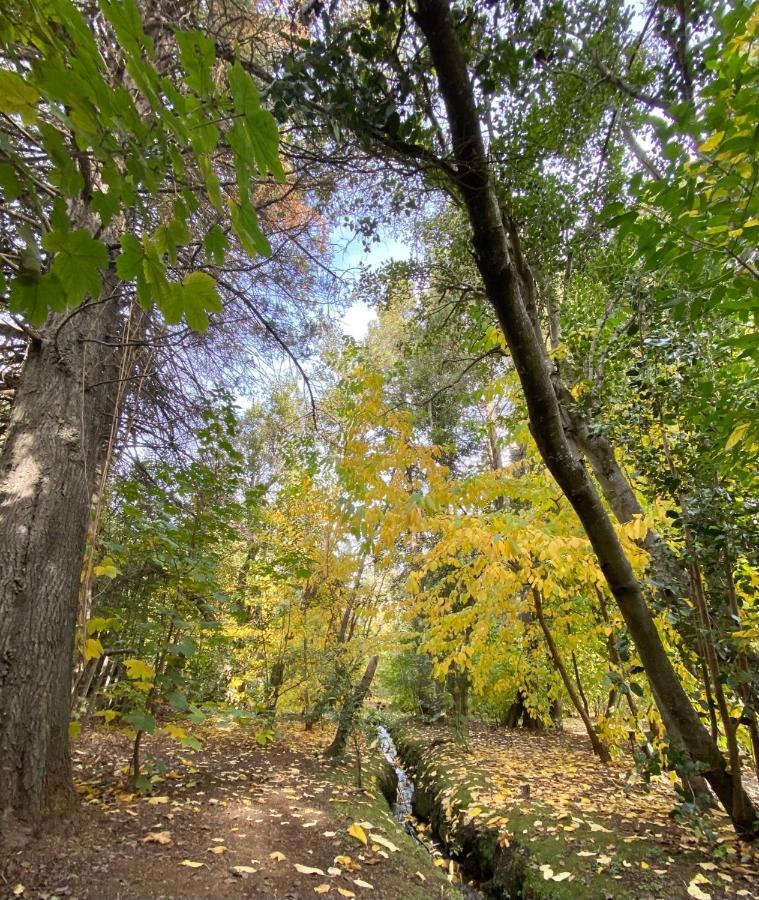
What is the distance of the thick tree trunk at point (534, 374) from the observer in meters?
1.46

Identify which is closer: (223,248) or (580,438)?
(223,248)

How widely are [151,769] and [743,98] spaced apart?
191 inches

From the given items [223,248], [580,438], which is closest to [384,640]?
[580,438]

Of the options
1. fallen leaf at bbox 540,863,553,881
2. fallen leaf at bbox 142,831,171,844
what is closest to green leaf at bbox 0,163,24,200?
fallen leaf at bbox 142,831,171,844

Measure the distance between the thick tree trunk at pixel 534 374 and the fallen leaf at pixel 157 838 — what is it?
266 centimetres

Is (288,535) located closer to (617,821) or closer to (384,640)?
(384,640)

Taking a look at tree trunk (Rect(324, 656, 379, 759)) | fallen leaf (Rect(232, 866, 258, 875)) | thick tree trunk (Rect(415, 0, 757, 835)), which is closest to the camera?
thick tree trunk (Rect(415, 0, 757, 835))

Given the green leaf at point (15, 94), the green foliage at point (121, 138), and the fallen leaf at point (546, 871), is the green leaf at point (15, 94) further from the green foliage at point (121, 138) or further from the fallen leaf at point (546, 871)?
the fallen leaf at point (546, 871)

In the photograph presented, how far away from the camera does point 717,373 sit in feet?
7.30

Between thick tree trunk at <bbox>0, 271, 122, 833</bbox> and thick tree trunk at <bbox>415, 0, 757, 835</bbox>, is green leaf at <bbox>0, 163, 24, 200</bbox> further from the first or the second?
thick tree trunk at <bbox>0, 271, 122, 833</bbox>

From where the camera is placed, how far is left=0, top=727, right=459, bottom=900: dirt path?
6.43ft

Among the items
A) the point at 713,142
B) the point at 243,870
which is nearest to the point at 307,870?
the point at 243,870

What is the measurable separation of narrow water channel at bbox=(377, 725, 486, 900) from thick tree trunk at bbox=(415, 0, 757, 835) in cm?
205

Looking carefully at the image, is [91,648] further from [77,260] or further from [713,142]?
[713,142]
